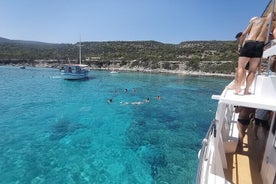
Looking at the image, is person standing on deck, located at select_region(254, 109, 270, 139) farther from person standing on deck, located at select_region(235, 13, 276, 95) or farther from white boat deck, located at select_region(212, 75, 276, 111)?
Answer: white boat deck, located at select_region(212, 75, 276, 111)

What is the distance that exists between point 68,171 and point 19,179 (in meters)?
1.76

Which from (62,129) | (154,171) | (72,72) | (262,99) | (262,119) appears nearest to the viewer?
(262,99)

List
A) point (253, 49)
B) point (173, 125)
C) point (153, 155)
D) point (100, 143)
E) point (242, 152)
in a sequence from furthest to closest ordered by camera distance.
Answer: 1. point (173, 125)
2. point (100, 143)
3. point (153, 155)
4. point (242, 152)
5. point (253, 49)

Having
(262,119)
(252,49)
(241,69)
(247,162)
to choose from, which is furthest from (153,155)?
(252,49)

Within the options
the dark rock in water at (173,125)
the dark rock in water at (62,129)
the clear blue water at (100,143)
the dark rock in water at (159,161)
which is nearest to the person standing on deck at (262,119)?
the clear blue water at (100,143)

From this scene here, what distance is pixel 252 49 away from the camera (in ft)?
14.5

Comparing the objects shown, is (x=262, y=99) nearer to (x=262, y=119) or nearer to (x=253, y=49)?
(x=253, y=49)

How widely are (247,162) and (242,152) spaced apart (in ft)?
1.57

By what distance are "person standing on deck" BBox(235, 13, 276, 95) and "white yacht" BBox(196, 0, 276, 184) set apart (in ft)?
0.52

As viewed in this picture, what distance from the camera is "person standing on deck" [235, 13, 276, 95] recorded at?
4.37m

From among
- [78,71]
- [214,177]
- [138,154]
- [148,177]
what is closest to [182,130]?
[138,154]

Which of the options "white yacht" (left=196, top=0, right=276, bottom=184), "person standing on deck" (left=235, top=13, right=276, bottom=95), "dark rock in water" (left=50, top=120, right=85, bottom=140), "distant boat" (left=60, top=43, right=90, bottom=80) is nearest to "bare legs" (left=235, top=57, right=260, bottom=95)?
"person standing on deck" (left=235, top=13, right=276, bottom=95)

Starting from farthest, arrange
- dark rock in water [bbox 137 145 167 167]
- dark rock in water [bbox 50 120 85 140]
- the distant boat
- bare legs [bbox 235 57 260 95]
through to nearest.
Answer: the distant boat → dark rock in water [bbox 50 120 85 140] → dark rock in water [bbox 137 145 167 167] → bare legs [bbox 235 57 260 95]

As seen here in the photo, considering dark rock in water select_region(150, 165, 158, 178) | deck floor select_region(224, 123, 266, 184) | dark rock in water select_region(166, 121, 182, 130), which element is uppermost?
deck floor select_region(224, 123, 266, 184)
